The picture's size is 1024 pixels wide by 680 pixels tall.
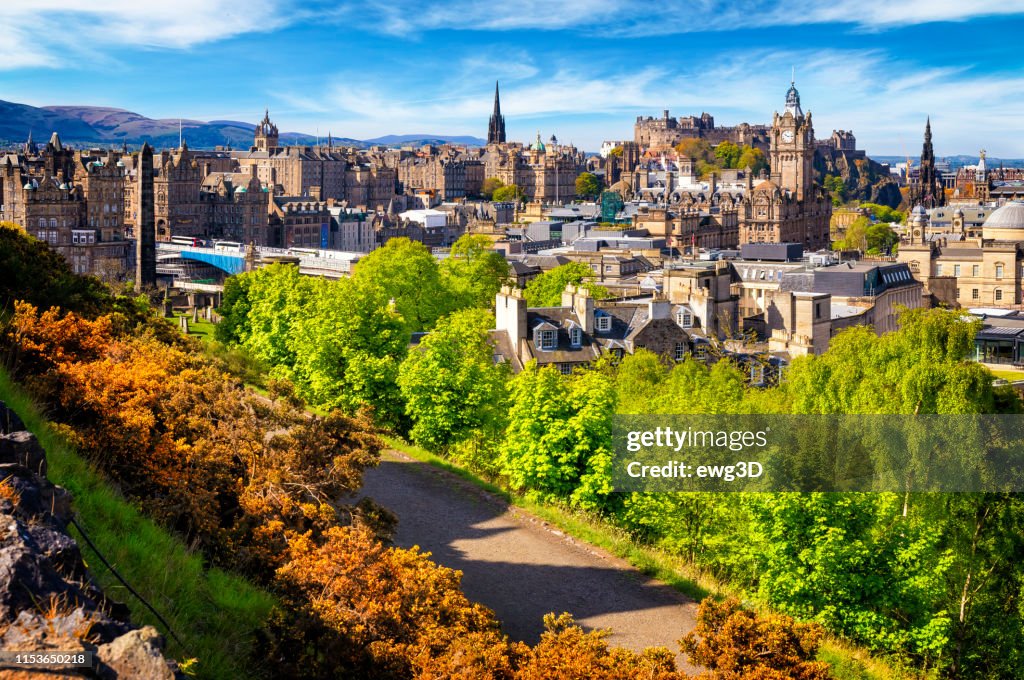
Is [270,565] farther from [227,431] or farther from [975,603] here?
[975,603]

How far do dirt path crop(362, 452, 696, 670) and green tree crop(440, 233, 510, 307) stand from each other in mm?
31986

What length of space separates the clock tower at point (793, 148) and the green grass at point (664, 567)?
125m

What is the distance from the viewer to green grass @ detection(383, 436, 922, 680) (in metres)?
17.8

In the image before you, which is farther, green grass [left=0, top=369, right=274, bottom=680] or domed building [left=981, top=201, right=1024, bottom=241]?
domed building [left=981, top=201, right=1024, bottom=241]

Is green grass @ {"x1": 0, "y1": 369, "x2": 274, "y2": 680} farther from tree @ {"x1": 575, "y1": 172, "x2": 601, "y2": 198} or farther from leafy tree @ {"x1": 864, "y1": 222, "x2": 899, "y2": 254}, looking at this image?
tree @ {"x1": 575, "y1": 172, "x2": 601, "y2": 198}

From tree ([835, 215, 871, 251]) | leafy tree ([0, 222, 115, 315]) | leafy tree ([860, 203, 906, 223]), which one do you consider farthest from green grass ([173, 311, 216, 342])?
leafy tree ([860, 203, 906, 223])

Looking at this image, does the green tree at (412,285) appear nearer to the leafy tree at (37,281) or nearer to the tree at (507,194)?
the leafy tree at (37,281)

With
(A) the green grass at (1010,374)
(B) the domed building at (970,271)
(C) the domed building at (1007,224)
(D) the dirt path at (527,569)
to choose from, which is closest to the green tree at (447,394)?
(D) the dirt path at (527,569)

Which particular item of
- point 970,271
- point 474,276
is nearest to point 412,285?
point 474,276

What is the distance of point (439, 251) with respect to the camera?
98000 millimetres

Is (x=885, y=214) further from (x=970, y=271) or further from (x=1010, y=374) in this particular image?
(x=1010, y=374)

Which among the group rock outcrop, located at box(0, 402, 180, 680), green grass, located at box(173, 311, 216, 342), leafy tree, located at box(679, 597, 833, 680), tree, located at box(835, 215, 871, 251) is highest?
tree, located at box(835, 215, 871, 251)

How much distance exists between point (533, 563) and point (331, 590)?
623 centimetres

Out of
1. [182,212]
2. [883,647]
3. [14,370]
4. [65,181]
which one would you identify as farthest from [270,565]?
[182,212]
